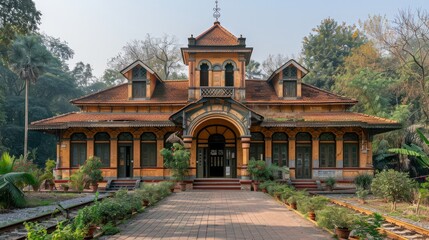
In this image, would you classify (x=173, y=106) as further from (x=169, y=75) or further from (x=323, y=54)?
(x=323, y=54)

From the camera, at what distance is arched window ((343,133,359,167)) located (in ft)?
80.6

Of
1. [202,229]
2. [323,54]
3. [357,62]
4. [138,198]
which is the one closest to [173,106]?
[138,198]

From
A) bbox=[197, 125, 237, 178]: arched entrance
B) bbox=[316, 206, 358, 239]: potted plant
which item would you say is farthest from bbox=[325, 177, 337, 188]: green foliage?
bbox=[316, 206, 358, 239]: potted plant

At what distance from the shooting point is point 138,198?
13.4m

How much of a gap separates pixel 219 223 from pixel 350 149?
1591cm

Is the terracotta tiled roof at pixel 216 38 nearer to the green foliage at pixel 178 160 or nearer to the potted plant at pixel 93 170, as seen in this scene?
the green foliage at pixel 178 160

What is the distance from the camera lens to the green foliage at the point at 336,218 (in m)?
8.56

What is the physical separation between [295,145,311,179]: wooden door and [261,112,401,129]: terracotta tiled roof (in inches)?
72.1

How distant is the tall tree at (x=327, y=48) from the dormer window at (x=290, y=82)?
2162 cm

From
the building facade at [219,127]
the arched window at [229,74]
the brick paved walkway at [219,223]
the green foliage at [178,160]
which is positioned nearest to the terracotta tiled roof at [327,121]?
the building facade at [219,127]

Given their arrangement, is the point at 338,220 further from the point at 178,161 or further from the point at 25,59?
the point at 25,59

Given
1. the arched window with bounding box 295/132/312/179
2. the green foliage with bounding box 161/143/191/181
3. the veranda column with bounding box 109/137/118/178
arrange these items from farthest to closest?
the arched window with bounding box 295/132/312/179, the veranda column with bounding box 109/137/118/178, the green foliage with bounding box 161/143/191/181

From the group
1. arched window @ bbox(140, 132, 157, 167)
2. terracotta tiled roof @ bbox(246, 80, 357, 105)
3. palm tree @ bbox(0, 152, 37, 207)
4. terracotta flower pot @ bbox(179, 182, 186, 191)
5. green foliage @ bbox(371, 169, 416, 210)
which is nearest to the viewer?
palm tree @ bbox(0, 152, 37, 207)

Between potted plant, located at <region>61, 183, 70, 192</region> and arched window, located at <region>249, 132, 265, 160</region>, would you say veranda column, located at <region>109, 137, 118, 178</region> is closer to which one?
potted plant, located at <region>61, 183, 70, 192</region>
